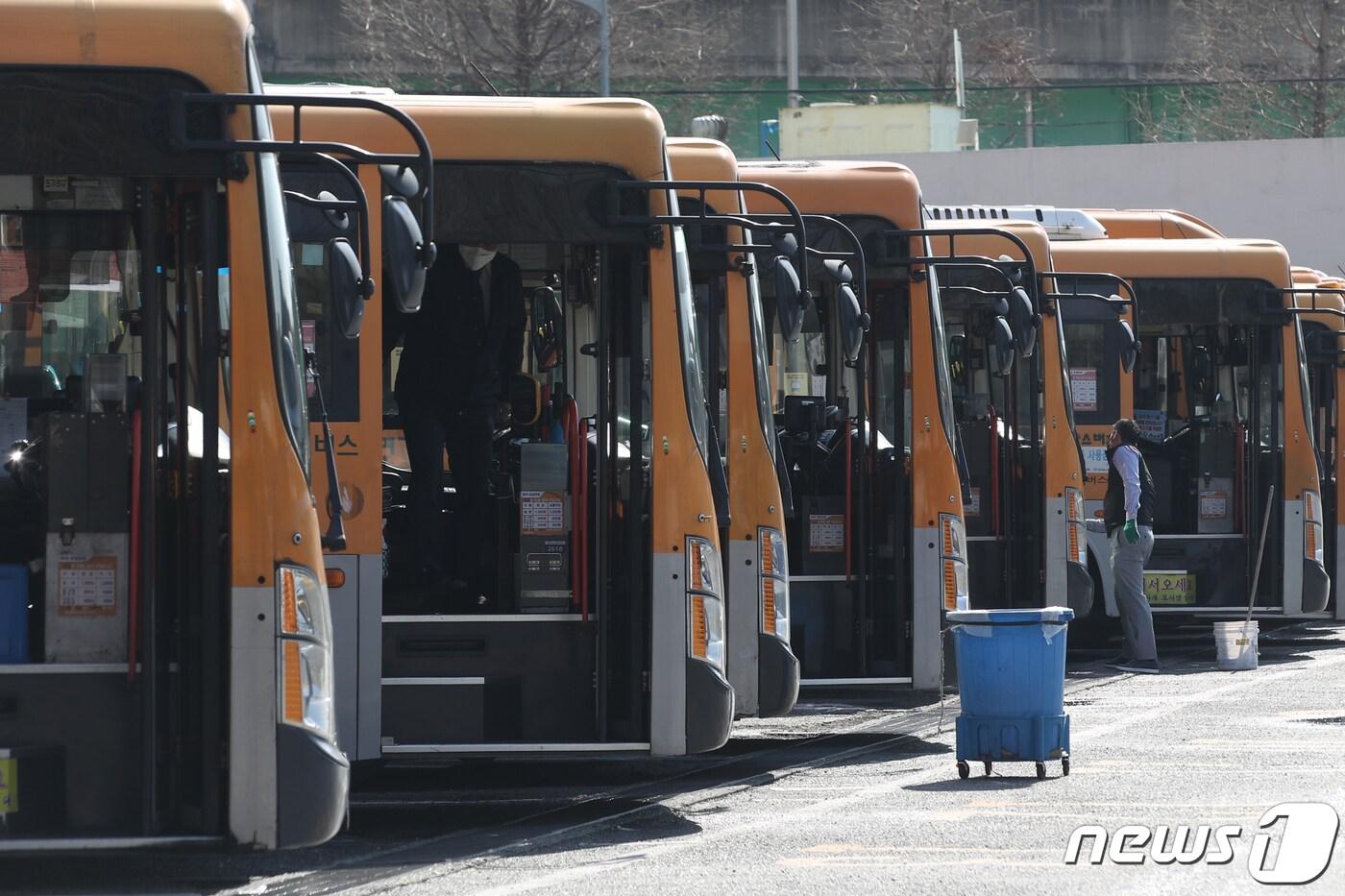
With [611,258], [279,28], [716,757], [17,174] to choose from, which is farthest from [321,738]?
[279,28]

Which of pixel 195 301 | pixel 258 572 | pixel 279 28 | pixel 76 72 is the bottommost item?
pixel 258 572

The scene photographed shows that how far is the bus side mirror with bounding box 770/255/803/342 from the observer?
981 centimetres

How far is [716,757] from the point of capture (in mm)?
11961

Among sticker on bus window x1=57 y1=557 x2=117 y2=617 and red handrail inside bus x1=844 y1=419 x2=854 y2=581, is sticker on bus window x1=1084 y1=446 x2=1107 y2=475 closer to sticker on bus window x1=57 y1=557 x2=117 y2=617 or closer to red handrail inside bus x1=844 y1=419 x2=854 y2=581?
red handrail inside bus x1=844 y1=419 x2=854 y2=581

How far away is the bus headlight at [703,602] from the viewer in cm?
951

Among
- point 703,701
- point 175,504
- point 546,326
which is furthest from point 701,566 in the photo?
point 175,504

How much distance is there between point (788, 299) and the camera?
386 inches

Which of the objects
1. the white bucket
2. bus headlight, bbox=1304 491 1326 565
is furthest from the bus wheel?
bus headlight, bbox=1304 491 1326 565

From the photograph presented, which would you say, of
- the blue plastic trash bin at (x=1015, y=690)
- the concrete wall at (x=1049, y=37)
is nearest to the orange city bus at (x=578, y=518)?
the blue plastic trash bin at (x=1015, y=690)

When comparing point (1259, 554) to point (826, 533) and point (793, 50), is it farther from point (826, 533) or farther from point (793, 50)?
point (793, 50)

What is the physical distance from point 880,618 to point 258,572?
20.7 feet

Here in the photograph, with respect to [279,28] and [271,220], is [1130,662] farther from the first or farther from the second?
[279,28]

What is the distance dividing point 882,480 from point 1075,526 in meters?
2.76

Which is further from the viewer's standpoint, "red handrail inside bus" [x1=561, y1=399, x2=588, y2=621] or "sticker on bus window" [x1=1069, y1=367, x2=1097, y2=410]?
"sticker on bus window" [x1=1069, y1=367, x2=1097, y2=410]
